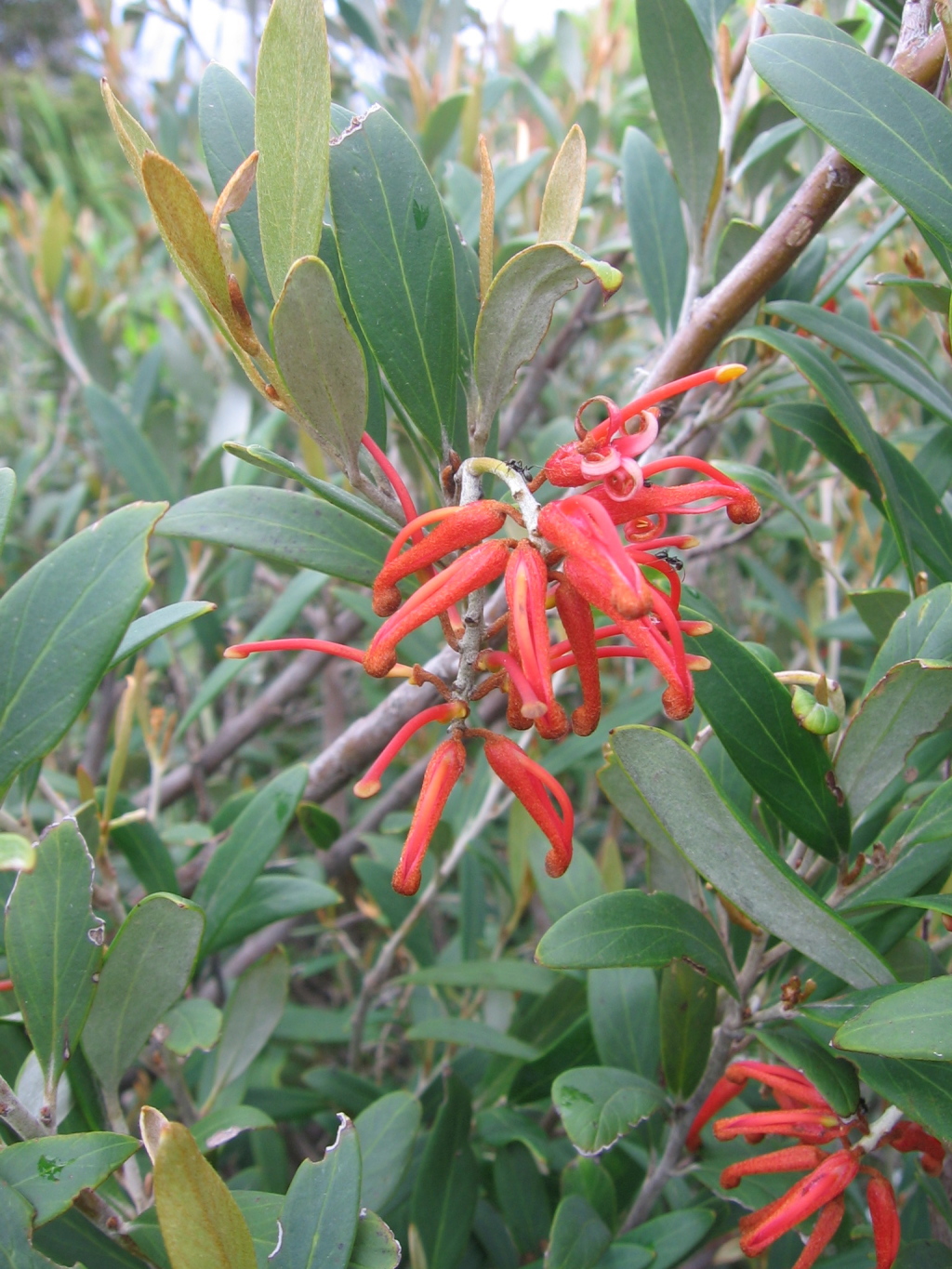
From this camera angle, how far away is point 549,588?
1.73 ft

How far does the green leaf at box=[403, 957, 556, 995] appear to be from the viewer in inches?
44.3

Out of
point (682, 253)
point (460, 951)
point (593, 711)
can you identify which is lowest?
point (460, 951)

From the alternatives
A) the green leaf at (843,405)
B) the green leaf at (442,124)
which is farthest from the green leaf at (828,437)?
the green leaf at (442,124)

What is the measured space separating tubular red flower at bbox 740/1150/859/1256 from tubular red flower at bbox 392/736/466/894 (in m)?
0.38

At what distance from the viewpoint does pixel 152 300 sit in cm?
284

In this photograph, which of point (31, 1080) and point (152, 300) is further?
point (152, 300)

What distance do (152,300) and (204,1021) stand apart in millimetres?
2632

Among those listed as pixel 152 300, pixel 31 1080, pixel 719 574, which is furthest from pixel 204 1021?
pixel 152 300

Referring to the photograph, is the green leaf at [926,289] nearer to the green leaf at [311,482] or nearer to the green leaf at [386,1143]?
the green leaf at [311,482]

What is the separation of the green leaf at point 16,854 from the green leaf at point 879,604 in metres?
0.67

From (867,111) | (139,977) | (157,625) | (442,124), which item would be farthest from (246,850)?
(442,124)

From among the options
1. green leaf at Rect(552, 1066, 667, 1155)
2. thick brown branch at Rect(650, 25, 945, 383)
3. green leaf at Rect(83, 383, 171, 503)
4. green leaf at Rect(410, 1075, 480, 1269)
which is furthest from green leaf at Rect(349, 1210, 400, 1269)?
green leaf at Rect(83, 383, 171, 503)

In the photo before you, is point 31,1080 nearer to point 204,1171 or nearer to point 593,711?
point 204,1171

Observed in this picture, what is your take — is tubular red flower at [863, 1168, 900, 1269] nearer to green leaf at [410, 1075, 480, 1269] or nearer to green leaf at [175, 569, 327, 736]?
green leaf at [410, 1075, 480, 1269]
